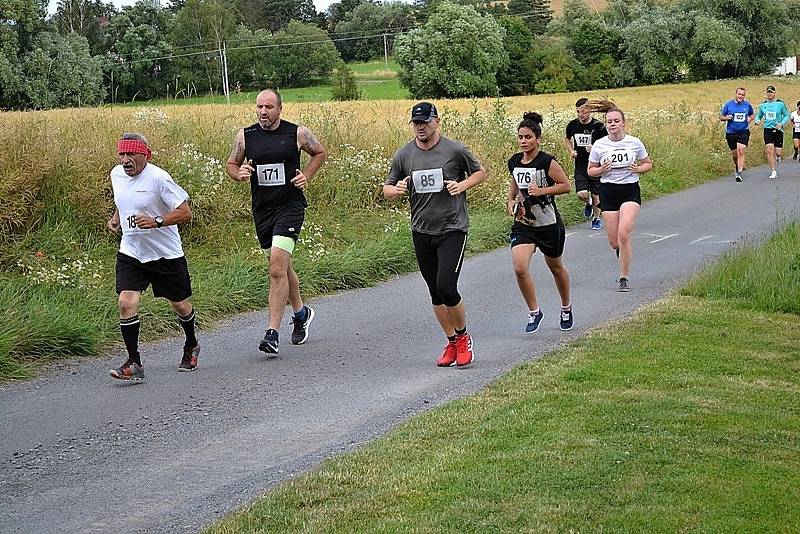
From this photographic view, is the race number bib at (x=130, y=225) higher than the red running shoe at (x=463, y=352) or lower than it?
higher

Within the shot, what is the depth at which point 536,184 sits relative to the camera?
9.70m

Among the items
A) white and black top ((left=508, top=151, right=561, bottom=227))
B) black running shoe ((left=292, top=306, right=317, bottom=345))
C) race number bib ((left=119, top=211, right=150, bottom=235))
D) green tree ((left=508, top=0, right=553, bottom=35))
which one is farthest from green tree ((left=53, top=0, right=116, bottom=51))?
race number bib ((left=119, top=211, right=150, bottom=235))

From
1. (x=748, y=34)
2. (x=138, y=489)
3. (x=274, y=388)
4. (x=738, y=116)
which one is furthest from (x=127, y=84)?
(x=748, y=34)

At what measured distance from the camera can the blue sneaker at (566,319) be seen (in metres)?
10.1

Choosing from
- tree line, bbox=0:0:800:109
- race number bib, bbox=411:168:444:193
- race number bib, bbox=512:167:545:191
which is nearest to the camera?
race number bib, bbox=411:168:444:193

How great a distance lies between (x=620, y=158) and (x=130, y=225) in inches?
229

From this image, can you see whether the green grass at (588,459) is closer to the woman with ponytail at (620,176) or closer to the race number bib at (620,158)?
the woman with ponytail at (620,176)

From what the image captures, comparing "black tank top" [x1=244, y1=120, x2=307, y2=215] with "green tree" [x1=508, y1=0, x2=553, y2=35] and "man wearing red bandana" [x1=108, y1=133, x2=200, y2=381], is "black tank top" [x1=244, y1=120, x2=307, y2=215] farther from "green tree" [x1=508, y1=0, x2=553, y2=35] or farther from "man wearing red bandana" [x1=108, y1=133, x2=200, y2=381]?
"green tree" [x1=508, y1=0, x2=553, y2=35]

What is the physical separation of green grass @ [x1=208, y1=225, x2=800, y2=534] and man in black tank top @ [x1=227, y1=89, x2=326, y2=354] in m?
2.24

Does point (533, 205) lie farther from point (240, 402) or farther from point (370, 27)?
point (370, 27)

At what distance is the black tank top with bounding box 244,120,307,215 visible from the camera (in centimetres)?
917

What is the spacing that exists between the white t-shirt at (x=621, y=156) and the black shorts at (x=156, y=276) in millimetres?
5349

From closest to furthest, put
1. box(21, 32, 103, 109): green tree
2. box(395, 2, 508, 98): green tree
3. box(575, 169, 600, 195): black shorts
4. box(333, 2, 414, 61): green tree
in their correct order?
1. box(575, 169, 600, 195): black shorts
2. box(21, 32, 103, 109): green tree
3. box(395, 2, 508, 98): green tree
4. box(333, 2, 414, 61): green tree

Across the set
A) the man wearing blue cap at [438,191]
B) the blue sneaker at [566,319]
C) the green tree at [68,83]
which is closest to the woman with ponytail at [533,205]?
the blue sneaker at [566,319]
